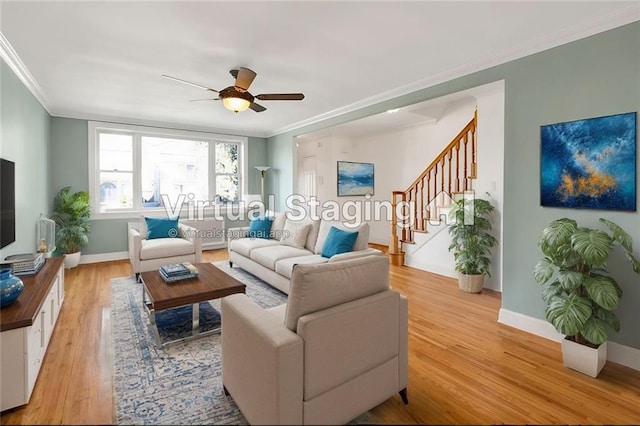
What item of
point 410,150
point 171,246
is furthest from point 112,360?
point 410,150

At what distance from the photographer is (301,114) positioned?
529 cm

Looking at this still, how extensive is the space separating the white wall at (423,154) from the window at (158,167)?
191 centimetres

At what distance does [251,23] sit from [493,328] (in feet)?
11.0

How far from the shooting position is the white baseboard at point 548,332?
7.55 ft

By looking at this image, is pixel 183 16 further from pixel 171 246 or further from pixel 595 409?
pixel 595 409

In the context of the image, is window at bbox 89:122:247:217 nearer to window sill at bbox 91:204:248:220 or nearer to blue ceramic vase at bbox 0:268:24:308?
window sill at bbox 91:204:248:220

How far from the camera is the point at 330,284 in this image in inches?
62.7

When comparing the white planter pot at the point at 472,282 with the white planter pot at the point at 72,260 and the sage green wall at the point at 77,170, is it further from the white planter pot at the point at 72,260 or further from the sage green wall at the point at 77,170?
the white planter pot at the point at 72,260

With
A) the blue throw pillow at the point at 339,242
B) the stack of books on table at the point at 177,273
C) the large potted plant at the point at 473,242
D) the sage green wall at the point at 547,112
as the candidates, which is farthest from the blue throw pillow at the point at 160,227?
the sage green wall at the point at 547,112

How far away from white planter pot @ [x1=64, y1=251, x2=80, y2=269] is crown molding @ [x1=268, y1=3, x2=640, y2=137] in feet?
16.5

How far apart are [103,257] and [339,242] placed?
4.49 metres

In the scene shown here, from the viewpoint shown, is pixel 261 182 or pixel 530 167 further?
pixel 261 182

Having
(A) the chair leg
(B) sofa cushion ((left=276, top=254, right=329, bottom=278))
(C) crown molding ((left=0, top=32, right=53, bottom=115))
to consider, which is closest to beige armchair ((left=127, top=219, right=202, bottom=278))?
(B) sofa cushion ((left=276, top=254, right=329, bottom=278))

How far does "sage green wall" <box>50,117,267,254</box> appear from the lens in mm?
5090
